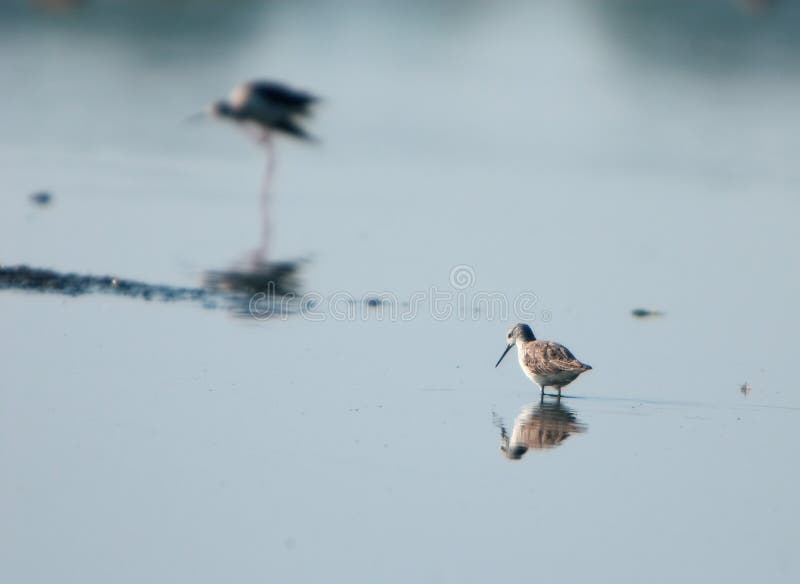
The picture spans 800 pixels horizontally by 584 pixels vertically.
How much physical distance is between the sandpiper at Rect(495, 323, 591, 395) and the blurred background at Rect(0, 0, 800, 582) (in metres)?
0.21

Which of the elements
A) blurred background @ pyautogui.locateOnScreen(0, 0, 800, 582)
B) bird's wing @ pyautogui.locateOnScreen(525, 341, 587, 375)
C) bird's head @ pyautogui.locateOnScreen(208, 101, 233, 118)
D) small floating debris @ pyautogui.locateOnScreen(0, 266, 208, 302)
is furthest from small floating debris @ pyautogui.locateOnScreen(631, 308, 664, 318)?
bird's head @ pyautogui.locateOnScreen(208, 101, 233, 118)

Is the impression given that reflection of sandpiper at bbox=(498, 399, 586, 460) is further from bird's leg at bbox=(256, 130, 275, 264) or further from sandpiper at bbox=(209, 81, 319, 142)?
sandpiper at bbox=(209, 81, 319, 142)

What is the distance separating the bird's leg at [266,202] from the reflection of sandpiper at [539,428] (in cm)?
566

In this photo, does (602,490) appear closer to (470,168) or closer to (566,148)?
(470,168)

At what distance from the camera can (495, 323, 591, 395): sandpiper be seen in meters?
10.2

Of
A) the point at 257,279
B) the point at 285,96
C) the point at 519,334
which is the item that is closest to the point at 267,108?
the point at 285,96

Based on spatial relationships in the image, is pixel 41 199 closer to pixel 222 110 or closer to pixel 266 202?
pixel 266 202

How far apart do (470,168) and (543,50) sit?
2501 centimetres

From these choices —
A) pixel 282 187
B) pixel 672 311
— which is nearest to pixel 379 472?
pixel 672 311

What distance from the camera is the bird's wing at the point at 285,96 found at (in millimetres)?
22141

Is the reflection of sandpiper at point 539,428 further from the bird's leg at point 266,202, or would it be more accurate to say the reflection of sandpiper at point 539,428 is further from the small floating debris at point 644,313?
the bird's leg at point 266,202

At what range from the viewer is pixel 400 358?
36.7 feet

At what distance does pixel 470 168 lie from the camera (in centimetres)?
2383

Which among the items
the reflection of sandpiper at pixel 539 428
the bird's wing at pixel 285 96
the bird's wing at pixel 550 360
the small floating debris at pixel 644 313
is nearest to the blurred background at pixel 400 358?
the reflection of sandpiper at pixel 539 428
